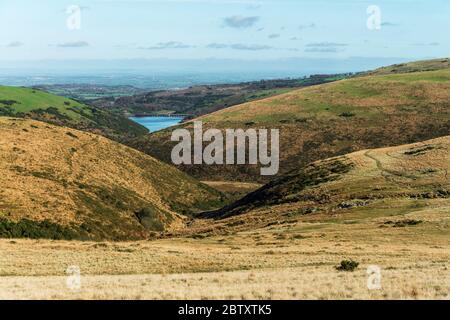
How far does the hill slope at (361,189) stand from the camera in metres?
51.5

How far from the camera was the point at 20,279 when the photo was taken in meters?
27.9

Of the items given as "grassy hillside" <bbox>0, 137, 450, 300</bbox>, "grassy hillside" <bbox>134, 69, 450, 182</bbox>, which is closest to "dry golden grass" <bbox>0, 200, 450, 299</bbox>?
"grassy hillside" <bbox>0, 137, 450, 300</bbox>

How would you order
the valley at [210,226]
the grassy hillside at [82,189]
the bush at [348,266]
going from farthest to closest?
1. the grassy hillside at [82,189]
2. the bush at [348,266]
3. the valley at [210,226]

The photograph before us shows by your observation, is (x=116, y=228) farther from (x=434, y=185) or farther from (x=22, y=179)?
(x=434, y=185)

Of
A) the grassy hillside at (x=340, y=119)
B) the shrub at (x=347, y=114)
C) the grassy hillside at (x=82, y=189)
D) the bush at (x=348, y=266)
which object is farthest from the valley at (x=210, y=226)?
the shrub at (x=347, y=114)

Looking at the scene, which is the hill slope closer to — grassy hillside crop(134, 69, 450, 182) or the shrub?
grassy hillside crop(134, 69, 450, 182)

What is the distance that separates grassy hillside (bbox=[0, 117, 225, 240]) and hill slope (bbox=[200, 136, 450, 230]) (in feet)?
37.1

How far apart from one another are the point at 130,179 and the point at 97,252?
148ft

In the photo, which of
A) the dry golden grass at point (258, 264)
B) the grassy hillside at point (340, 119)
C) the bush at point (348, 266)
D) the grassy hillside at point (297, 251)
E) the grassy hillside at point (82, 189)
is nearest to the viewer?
the dry golden grass at point (258, 264)

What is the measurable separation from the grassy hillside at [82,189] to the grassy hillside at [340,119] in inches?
1599

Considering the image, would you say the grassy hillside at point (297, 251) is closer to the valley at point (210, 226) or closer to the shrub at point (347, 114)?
the valley at point (210, 226)

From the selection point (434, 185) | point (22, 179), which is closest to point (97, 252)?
point (22, 179)

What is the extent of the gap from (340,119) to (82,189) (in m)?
101
